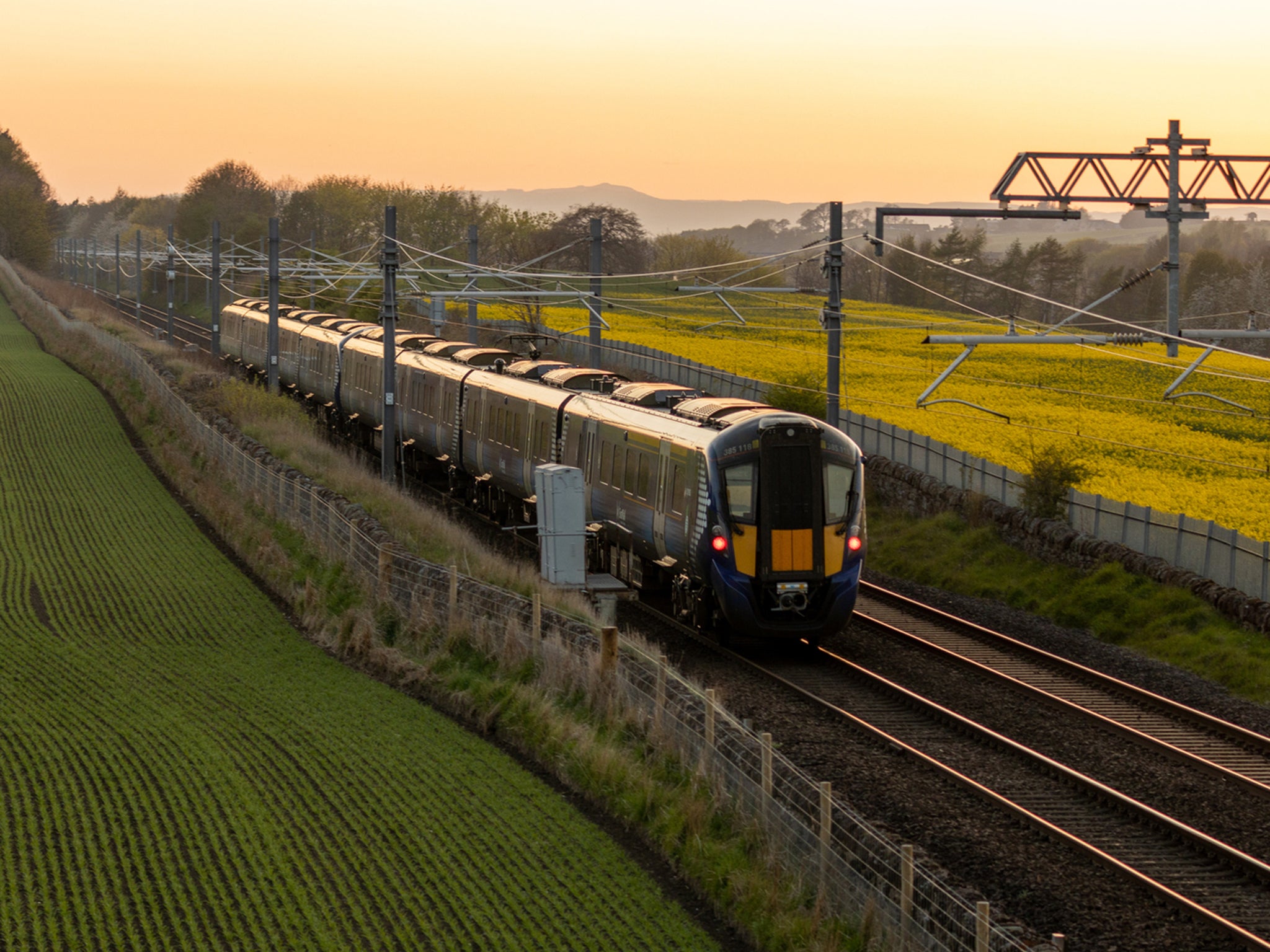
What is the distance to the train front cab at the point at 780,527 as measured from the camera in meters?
19.0

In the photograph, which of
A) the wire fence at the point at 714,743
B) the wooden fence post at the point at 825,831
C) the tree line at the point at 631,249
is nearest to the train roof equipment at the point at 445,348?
the wire fence at the point at 714,743

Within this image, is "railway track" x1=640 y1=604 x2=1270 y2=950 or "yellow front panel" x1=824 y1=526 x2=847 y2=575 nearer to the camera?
"railway track" x1=640 y1=604 x2=1270 y2=950

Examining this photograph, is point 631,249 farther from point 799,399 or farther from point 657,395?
point 657,395

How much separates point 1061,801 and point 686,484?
7.29 meters

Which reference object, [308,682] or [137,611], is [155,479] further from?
[308,682]

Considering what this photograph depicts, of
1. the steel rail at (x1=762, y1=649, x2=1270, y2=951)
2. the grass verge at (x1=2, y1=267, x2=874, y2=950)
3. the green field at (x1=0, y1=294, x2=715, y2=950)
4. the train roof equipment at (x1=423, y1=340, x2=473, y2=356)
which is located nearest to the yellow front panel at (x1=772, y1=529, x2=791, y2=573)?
the steel rail at (x1=762, y1=649, x2=1270, y2=951)

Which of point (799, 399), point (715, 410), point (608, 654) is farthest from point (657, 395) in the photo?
point (799, 399)

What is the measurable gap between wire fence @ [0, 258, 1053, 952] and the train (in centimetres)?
227

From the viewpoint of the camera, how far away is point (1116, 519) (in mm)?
24828

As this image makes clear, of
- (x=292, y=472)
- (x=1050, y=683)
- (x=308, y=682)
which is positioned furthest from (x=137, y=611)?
(x=1050, y=683)

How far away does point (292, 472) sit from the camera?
2923 cm

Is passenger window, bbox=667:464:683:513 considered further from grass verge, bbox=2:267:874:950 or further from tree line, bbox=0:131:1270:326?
tree line, bbox=0:131:1270:326

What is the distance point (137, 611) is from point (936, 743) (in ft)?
40.0

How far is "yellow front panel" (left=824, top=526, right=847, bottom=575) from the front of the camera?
754 inches
